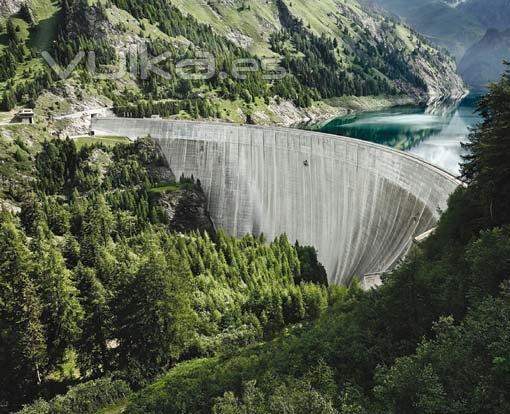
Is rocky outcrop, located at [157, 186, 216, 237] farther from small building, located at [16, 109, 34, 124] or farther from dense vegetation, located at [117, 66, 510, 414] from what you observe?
dense vegetation, located at [117, 66, 510, 414]

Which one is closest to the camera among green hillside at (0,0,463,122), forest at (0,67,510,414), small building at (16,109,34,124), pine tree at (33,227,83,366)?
forest at (0,67,510,414)

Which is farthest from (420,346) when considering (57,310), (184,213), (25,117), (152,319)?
(25,117)

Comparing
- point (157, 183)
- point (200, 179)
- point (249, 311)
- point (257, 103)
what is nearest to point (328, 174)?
point (249, 311)

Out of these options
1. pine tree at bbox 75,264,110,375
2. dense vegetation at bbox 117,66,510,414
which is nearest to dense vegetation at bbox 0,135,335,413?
pine tree at bbox 75,264,110,375

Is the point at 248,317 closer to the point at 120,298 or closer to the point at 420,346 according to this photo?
the point at 120,298

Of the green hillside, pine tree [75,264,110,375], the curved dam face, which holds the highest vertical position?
the green hillside
